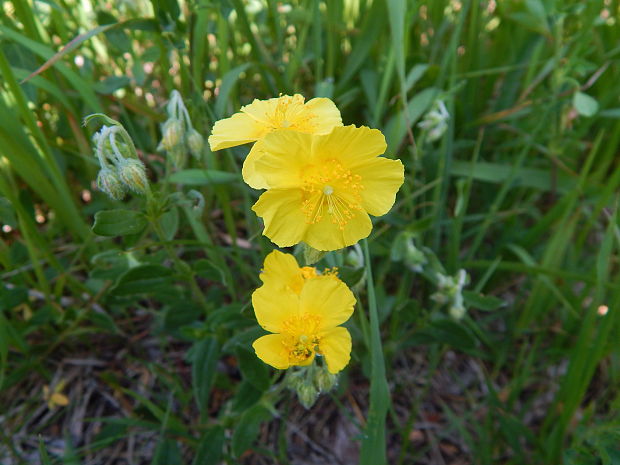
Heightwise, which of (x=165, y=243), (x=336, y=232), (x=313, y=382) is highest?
(x=336, y=232)

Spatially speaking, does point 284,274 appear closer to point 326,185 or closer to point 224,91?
point 326,185

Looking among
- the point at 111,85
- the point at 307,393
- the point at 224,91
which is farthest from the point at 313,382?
the point at 111,85

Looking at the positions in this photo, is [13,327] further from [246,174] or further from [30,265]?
[246,174]

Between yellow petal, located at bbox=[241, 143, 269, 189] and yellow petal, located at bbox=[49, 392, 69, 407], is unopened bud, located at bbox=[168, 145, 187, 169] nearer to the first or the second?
yellow petal, located at bbox=[241, 143, 269, 189]

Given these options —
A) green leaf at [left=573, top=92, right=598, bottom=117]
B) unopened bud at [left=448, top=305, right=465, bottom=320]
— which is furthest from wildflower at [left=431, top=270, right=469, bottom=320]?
green leaf at [left=573, top=92, right=598, bottom=117]

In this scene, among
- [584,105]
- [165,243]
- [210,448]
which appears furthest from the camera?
[584,105]

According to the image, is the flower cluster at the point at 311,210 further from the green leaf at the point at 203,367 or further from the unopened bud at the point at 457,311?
the unopened bud at the point at 457,311

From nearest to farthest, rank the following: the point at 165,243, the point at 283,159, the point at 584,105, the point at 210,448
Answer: the point at 283,159
the point at 165,243
the point at 210,448
the point at 584,105

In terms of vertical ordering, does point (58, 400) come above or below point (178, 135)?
below
